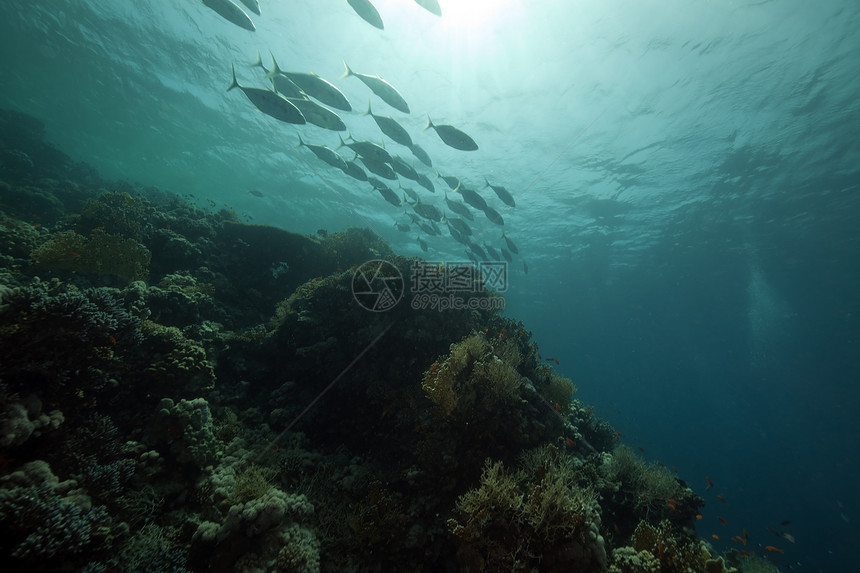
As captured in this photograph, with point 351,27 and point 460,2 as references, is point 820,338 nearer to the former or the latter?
point 460,2

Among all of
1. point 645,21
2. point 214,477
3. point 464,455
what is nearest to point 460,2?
point 645,21

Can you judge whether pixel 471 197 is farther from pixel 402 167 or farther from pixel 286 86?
pixel 286 86

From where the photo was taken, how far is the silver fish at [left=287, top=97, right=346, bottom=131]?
27.8 feet

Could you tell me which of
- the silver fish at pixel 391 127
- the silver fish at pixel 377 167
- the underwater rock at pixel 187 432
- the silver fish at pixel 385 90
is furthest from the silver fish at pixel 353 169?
the underwater rock at pixel 187 432

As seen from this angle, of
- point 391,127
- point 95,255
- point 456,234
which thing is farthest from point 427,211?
point 95,255

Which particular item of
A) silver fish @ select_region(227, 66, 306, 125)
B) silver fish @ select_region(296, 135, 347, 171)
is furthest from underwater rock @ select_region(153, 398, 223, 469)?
silver fish @ select_region(296, 135, 347, 171)

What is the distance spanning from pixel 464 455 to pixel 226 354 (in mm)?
5617

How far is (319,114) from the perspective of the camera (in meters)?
8.59

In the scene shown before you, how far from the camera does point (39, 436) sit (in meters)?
3.31

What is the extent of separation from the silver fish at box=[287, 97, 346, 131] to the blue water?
6.46 meters

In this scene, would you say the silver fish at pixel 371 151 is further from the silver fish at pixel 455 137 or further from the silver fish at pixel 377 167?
the silver fish at pixel 455 137

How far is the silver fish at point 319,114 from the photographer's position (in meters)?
8.48

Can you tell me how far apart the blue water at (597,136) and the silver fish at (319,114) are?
21.2 feet

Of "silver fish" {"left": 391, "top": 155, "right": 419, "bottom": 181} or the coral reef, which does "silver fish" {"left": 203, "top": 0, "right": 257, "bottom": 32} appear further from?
the coral reef
